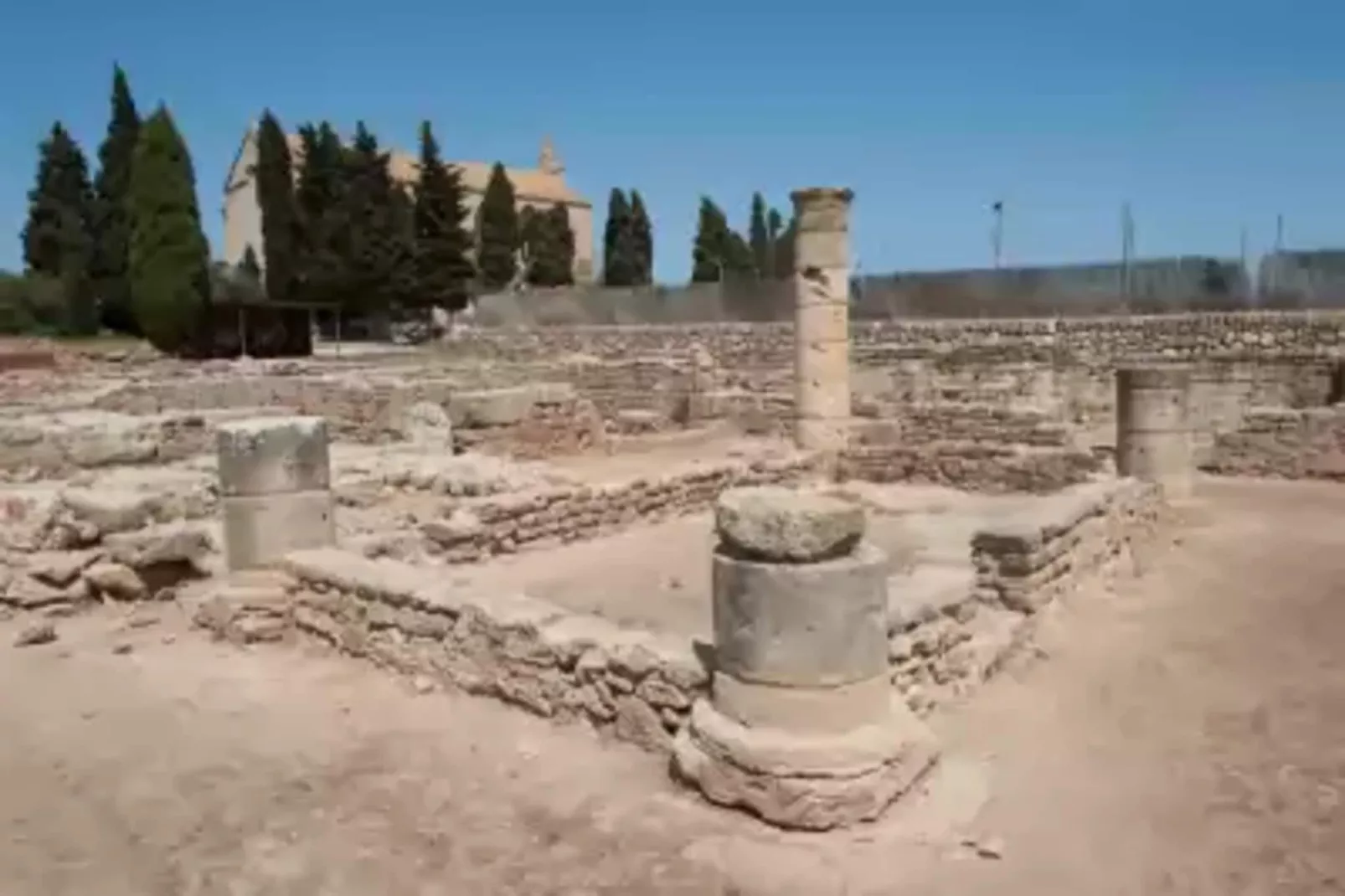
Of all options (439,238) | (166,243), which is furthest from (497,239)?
(166,243)

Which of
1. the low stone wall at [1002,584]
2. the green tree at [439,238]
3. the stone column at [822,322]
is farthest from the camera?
the green tree at [439,238]

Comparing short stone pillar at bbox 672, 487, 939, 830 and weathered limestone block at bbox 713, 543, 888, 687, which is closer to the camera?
short stone pillar at bbox 672, 487, 939, 830

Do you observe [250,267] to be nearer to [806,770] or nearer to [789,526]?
[789,526]

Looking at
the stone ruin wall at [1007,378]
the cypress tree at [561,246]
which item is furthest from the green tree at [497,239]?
the stone ruin wall at [1007,378]

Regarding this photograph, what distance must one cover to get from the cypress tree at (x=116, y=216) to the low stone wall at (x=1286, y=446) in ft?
123

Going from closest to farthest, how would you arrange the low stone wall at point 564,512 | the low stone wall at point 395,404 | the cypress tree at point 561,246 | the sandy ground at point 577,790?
the sandy ground at point 577,790
the low stone wall at point 564,512
the low stone wall at point 395,404
the cypress tree at point 561,246

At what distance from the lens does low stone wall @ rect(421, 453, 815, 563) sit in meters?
9.81

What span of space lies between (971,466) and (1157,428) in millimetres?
2209

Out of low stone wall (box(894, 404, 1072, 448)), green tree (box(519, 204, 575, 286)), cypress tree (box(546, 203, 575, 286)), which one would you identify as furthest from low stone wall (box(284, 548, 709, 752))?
cypress tree (box(546, 203, 575, 286))

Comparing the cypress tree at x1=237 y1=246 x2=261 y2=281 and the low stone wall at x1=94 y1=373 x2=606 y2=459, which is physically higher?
the cypress tree at x1=237 y1=246 x2=261 y2=281

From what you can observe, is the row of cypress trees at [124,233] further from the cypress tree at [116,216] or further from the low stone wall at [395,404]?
the low stone wall at [395,404]

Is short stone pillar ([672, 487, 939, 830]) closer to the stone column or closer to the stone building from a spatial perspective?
the stone column

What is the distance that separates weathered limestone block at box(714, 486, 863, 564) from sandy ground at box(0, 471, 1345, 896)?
111 cm

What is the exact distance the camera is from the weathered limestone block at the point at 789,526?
4.98 m
